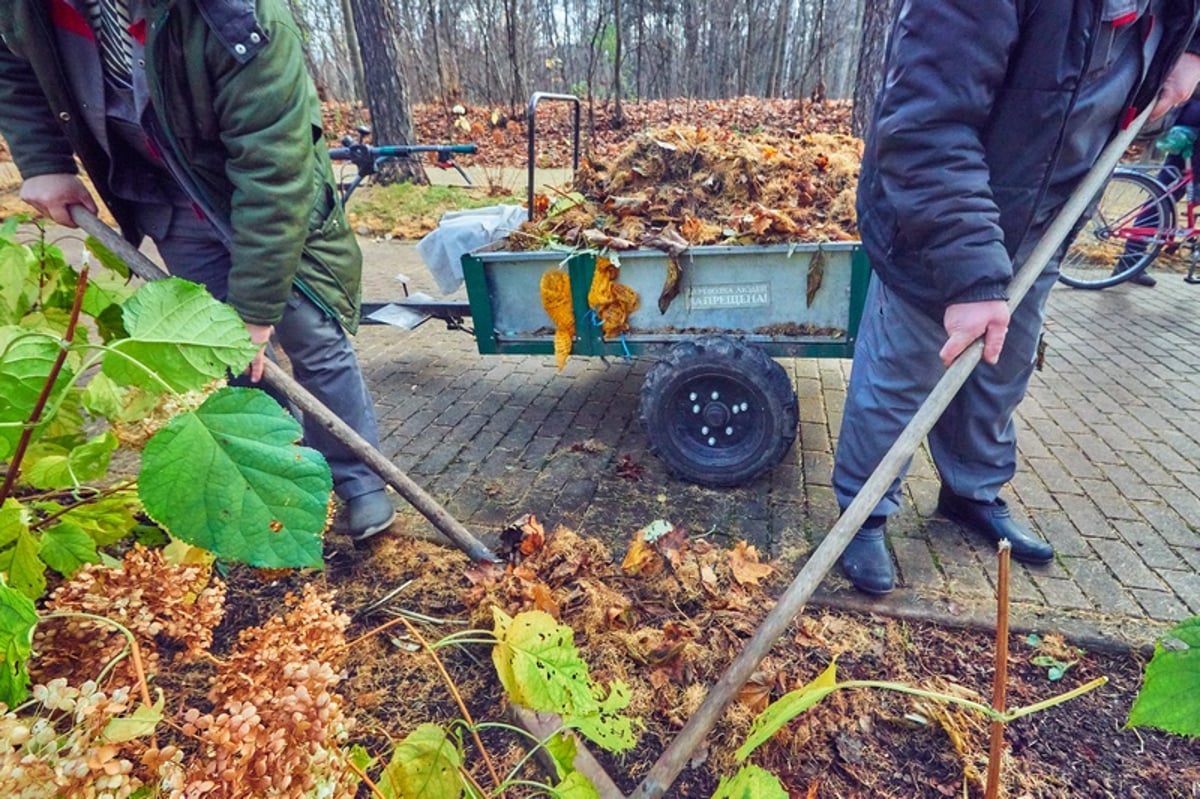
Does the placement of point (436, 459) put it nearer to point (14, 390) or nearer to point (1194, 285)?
point (14, 390)

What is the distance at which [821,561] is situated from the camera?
1.44 meters

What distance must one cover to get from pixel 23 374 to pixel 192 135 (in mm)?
1234

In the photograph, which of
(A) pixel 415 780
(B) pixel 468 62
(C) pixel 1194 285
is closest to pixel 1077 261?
(C) pixel 1194 285

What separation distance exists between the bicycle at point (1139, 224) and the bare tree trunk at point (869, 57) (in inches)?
85.2

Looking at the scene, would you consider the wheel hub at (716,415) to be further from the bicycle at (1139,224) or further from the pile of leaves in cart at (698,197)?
the bicycle at (1139,224)

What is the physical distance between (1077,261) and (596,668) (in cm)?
712

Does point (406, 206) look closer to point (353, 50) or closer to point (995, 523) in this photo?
point (995, 523)

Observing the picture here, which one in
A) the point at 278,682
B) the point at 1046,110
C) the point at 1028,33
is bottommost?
the point at 278,682

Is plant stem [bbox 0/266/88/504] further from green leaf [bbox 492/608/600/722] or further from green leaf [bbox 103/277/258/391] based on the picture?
green leaf [bbox 492/608/600/722]

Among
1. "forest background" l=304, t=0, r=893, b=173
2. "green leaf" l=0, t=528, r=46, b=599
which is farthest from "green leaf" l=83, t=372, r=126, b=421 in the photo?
"forest background" l=304, t=0, r=893, b=173

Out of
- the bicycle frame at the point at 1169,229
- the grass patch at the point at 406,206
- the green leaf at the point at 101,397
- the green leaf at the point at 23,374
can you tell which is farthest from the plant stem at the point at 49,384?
the grass patch at the point at 406,206

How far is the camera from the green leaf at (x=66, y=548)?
1.27 meters

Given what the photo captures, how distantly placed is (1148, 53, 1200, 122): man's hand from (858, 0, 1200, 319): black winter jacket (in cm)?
16

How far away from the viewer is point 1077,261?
6.76 metres
